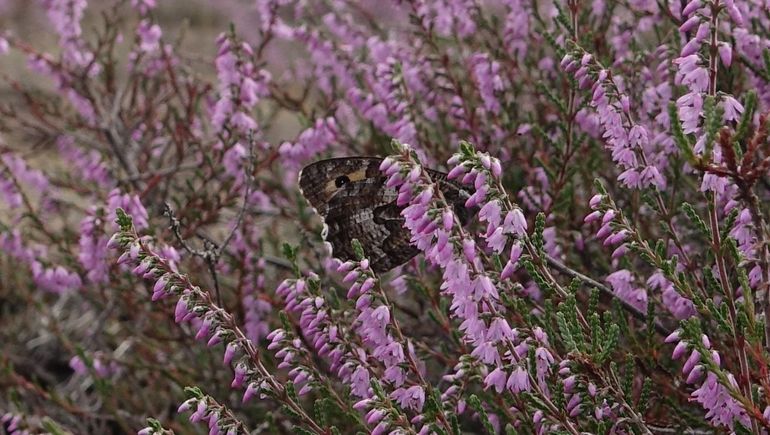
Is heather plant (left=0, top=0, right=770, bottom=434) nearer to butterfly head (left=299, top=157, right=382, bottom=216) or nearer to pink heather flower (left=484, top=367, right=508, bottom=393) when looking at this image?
pink heather flower (left=484, top=367, right=508, bottom=393)

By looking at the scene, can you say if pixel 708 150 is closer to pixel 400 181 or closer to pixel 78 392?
pixel 400 181

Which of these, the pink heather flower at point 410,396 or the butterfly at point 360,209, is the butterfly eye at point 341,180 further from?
the pink heather flower at point 410,396

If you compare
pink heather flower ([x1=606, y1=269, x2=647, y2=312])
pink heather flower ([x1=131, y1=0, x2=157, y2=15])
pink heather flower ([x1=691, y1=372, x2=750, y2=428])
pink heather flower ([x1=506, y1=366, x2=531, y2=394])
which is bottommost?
pink heather flower ([x1=691, y1=372, x2=750, y2=428])

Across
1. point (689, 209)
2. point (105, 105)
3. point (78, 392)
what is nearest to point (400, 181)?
point (689, 209)

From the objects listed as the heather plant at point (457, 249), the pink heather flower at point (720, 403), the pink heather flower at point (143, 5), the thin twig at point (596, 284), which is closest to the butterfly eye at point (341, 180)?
the heather plant at point (457, 249)

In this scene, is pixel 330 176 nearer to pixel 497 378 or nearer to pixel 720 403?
pixel 497 378

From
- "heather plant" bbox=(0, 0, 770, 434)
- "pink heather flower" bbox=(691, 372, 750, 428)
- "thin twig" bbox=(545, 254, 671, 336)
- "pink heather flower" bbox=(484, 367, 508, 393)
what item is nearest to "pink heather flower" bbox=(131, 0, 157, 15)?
"heather plant" bbox=(0, 0, 770, 434)

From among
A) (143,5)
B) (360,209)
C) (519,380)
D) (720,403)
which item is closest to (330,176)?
(360,209)
